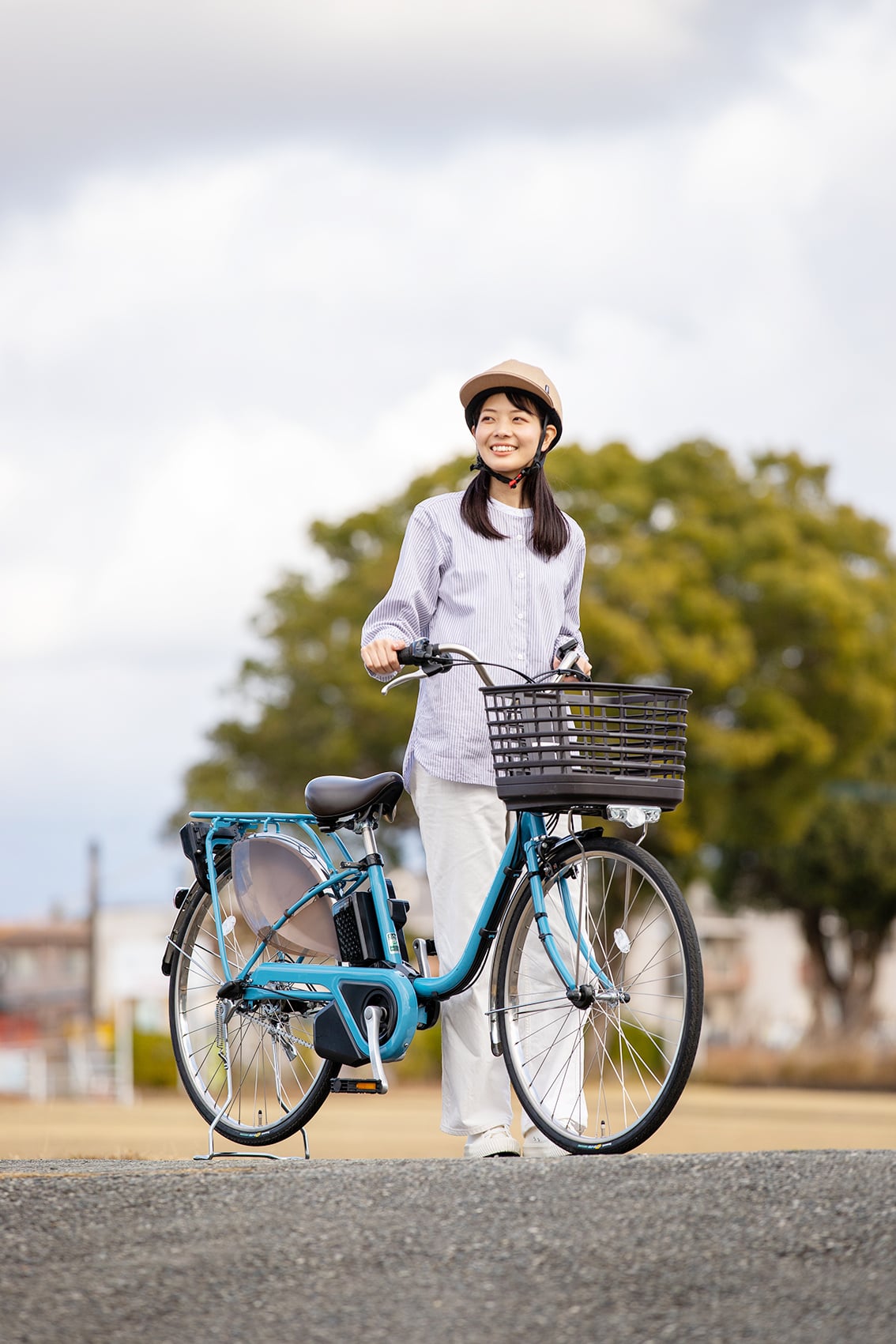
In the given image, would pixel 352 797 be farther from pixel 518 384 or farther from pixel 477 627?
pixel 518 384

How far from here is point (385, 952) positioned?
193 inches

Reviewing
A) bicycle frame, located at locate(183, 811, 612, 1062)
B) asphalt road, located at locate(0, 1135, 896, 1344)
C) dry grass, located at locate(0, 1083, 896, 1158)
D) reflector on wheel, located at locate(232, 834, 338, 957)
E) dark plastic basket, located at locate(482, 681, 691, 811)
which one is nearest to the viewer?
asphalt road, located at locate(0, 1135, 896, 1344)

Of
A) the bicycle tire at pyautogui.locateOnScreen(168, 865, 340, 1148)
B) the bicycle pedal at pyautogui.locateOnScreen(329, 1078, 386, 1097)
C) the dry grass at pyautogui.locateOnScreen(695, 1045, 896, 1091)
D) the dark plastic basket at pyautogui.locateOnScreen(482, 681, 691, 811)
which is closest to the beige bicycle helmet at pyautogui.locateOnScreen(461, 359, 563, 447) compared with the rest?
the dark plastic basket at pyautogui.locateOnScreen(482, 681, 691, 811)

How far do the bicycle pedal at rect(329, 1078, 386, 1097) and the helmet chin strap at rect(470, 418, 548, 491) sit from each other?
167 cm

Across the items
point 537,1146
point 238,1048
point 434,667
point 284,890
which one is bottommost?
point 537,1146

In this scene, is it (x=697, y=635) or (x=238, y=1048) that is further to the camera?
(x=697, y=635)

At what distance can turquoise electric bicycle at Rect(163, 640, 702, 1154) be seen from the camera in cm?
436

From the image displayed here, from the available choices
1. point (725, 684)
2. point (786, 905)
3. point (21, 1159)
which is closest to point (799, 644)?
point (725, 684)

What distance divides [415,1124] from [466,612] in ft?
49.8

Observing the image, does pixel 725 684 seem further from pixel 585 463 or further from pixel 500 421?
pixel 500 421

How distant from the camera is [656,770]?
4430mm

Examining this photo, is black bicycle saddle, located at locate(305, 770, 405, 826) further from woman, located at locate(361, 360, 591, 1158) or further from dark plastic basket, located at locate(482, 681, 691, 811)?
dark plastic basket, located at locate(482, 681, 691, 811)

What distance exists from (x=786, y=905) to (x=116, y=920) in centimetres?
3127

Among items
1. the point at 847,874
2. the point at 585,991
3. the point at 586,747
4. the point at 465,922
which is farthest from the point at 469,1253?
the point at 847,874
